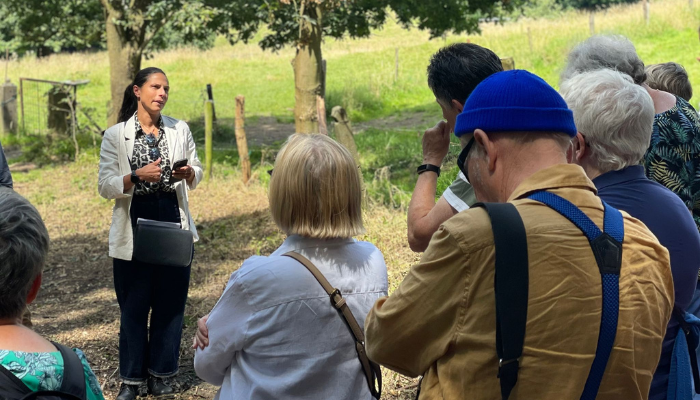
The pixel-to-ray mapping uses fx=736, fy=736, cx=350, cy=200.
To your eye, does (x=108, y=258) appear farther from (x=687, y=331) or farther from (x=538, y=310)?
(x=538, y=310)

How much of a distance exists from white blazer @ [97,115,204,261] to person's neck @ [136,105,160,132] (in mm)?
57

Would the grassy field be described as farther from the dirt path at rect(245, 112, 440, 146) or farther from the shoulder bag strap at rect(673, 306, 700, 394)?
the shoulder bag strap at rect(673, 306, 700, 394)

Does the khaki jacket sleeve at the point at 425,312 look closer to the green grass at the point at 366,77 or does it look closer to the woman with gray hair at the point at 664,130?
the woman with gray hair at the point at 664,130

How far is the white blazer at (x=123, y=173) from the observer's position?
14.8 feet

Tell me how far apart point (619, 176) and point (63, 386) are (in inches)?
72.1

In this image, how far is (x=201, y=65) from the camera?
2759 cm

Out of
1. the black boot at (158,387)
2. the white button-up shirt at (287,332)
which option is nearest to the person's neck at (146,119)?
the black boot at (158,387)

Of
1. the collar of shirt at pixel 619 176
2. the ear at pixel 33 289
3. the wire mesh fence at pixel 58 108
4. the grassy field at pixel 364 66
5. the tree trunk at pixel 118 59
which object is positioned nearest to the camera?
the ear at pixel 33 289

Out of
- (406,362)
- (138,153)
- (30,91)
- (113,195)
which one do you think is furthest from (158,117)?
(30,91)

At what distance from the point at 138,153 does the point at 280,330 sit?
260 cm

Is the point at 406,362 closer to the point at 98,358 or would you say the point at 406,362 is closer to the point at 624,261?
the point at 624,261

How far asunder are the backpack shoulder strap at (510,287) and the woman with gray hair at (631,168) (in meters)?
0.96

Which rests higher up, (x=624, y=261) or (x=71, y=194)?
(x=624, y=261)

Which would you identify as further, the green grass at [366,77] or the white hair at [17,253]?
the green grass at [366,77]
